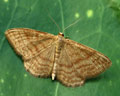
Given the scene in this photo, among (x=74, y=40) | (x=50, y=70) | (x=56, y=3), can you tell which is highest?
(x=56, y=3)

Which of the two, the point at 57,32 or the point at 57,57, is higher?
the point at 57,32

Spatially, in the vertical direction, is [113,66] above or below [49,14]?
below

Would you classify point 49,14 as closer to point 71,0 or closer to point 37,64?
point 71,0

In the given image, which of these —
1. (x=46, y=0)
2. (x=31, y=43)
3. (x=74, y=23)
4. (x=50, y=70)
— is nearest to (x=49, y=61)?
(x=50, y=70)

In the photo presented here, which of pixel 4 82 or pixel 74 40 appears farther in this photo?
pixel 74 40
